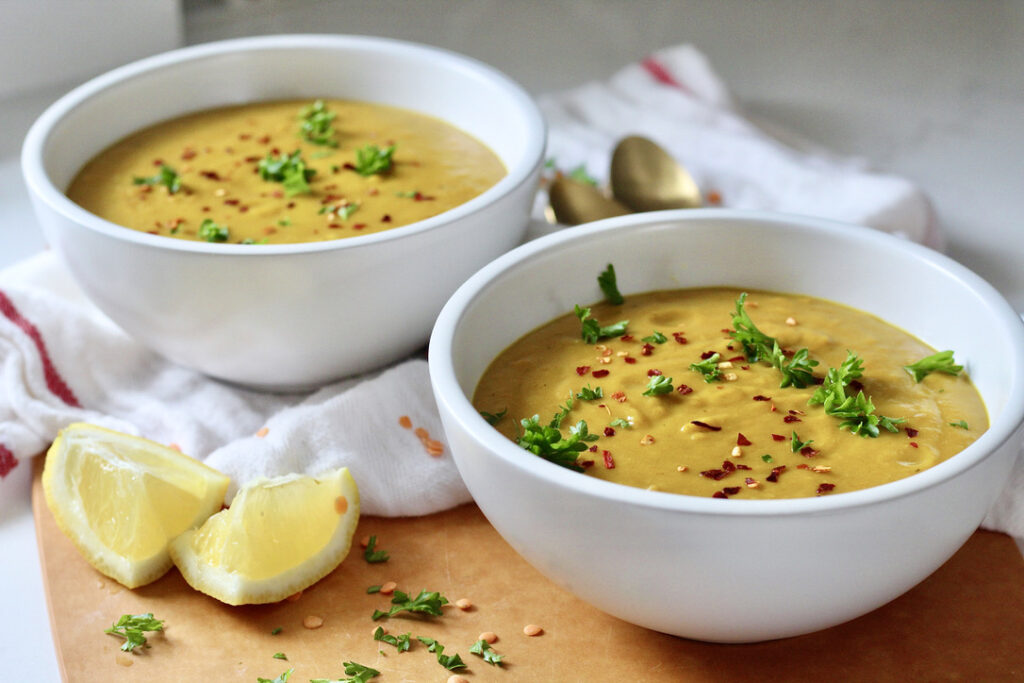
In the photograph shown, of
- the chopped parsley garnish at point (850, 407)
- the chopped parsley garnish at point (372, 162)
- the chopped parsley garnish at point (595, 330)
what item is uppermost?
the chopped parsley garnish at point (850, 407)

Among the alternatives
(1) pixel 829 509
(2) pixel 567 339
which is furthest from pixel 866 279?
(1) pixel 829 509

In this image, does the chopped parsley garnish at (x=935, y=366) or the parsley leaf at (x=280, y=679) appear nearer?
the parsley leaf at (x=280, y=679)

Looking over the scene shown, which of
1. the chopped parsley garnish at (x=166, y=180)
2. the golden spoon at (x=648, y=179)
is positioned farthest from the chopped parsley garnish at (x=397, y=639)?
the golden spoon at (x=648, y=179)

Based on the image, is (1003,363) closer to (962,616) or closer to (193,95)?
(962,616)

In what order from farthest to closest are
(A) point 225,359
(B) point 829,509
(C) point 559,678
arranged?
(A) point 225,359 → (C) point 559,678 → (B) point 829,509

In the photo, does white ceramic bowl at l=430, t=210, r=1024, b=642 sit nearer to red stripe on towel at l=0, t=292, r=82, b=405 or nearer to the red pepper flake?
the red pepper flake

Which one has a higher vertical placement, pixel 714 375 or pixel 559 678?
pixel 714 375

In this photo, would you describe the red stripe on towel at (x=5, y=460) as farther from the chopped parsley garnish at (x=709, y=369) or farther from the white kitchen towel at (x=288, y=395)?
the chopped parsley garnish at (x=709, y=369)
